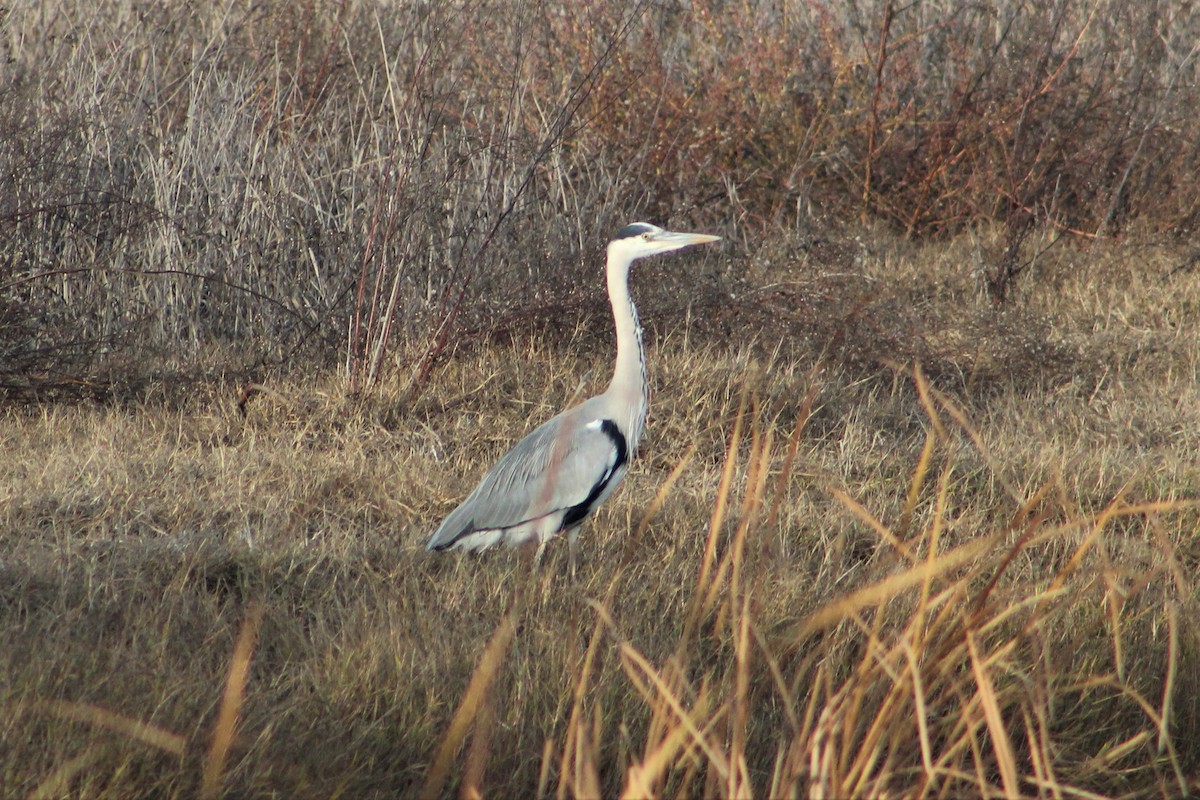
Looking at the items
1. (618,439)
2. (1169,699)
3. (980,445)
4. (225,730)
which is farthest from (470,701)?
(618,439)

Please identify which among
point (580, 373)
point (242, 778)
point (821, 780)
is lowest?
point (580, 373)

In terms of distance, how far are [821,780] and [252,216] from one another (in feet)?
13.7

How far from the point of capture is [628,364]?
12.6ft

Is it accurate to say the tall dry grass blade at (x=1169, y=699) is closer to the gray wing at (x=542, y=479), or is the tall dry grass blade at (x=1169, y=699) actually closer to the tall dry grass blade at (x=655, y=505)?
the tall dry grass blade at (x=655, y=505)

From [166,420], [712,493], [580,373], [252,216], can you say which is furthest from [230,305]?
[712,493]

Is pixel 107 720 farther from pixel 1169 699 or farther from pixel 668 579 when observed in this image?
pixel 1169 699

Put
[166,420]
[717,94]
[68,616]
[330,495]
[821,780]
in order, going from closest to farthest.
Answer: [821,780] → [68,616] → [330,495] → [166,420] → [717,94]

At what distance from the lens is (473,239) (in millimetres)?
5594

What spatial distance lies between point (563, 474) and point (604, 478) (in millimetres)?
111

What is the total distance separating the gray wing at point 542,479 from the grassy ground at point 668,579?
14 centimetres

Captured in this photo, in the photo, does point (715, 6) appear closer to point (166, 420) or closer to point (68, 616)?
point (166, 420)

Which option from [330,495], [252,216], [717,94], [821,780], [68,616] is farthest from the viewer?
[717,94]

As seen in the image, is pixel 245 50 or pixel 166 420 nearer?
pixel 166 420

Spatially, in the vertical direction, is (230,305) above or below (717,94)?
below
